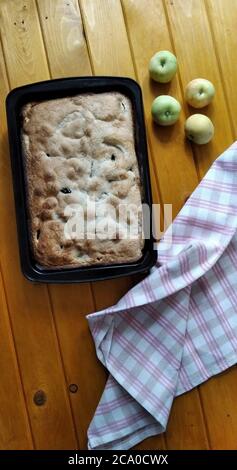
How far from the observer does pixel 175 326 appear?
47.3 inches

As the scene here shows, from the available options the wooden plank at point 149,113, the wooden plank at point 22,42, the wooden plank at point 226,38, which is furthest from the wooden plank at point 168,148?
the wooden plank at point 22,42

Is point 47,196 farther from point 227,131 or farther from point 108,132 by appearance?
point 227,131

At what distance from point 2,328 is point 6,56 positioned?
1.95ft

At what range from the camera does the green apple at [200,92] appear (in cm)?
124

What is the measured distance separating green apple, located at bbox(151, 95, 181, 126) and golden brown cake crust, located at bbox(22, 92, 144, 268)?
9 cm

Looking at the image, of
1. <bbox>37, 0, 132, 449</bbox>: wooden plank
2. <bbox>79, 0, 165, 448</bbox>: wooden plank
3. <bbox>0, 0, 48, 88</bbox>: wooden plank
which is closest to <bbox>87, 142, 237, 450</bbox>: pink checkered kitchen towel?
<bbox>37, 0, 132, 449</bbox>: wooden plank

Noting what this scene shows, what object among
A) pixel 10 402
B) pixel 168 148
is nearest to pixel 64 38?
pixel 168 148

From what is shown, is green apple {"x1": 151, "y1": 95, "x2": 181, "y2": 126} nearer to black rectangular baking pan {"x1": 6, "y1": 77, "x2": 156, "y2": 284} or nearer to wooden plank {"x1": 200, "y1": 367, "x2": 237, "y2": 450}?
black rectangular baking pan {"x1": 6, "y1": 77, "x2": 156, "y2": 284}

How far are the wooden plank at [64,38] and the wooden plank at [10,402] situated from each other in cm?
56

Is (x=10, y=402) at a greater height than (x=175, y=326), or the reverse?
(x=175, y=326)

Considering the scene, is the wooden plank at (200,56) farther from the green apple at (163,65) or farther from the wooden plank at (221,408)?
the wooden plank at (221,408)

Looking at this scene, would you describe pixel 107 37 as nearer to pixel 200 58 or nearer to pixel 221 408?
pixel 200 58

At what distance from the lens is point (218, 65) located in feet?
4.21

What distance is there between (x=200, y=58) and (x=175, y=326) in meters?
0.59
